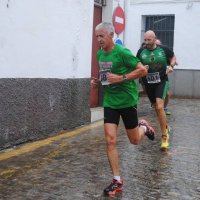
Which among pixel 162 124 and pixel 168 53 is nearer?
pixel 162 124

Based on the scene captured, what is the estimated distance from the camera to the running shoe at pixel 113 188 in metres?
4.86

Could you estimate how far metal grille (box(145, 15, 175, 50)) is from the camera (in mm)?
17047

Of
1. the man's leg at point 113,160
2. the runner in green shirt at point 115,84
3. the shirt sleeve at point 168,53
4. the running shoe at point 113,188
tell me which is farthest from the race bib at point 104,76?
the shirt sleeve at point 168,53

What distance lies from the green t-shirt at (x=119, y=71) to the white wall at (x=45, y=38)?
6.53ft

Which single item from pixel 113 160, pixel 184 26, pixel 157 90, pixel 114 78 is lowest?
pixel 113 160

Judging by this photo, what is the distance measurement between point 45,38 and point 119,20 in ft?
10.2

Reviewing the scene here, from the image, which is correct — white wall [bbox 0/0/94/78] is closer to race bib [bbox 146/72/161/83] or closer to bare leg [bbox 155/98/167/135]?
race bib [bbox 146/72/161/83]

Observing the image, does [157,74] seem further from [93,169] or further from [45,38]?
[93,169]

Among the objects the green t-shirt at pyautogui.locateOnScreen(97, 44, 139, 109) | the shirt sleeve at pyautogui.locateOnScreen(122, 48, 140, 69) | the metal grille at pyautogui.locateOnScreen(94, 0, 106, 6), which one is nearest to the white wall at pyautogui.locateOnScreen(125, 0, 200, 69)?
the metal grille at pyautogui.locateOnScreen(94, 0, 106, 6)

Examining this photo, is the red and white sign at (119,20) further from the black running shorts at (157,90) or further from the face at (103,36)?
the face at (103,36)

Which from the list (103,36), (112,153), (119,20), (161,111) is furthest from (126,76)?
(119,20)

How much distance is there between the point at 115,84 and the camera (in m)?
5.17

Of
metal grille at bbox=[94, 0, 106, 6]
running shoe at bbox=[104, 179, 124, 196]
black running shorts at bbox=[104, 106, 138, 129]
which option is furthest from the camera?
metal grille at bbox=[94, 0, 106, 6]

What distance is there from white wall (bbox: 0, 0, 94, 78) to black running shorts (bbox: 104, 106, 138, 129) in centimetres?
211
